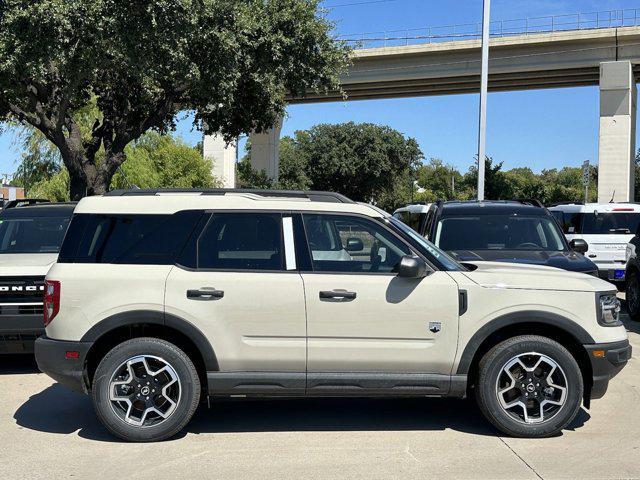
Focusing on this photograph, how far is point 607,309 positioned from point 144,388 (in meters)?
3.63

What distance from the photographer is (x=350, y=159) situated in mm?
69812

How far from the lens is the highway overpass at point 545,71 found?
120ft

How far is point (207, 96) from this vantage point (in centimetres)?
1953

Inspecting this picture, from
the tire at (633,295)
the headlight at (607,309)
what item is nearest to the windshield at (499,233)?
the tire at (633,295)

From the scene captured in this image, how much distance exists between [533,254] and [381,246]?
3.90 m

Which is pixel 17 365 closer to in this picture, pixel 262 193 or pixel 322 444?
pixel 262 193

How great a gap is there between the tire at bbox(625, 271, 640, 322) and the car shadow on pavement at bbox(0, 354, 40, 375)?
29.0 ft

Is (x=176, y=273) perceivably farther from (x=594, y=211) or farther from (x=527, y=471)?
(x=594, y=211)

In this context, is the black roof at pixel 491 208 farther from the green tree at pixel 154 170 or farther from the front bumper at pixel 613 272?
the green tree at pixel 154 170

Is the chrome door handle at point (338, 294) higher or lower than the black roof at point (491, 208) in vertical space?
lower

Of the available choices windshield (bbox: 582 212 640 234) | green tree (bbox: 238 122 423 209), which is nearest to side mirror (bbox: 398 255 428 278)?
windshield (bbox: 582 212 640 234)

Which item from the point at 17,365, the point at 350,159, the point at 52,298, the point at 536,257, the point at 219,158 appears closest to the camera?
the point at 52,298

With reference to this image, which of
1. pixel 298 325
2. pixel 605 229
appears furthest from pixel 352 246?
pixel 605 229

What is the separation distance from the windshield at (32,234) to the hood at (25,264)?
0.65 m
